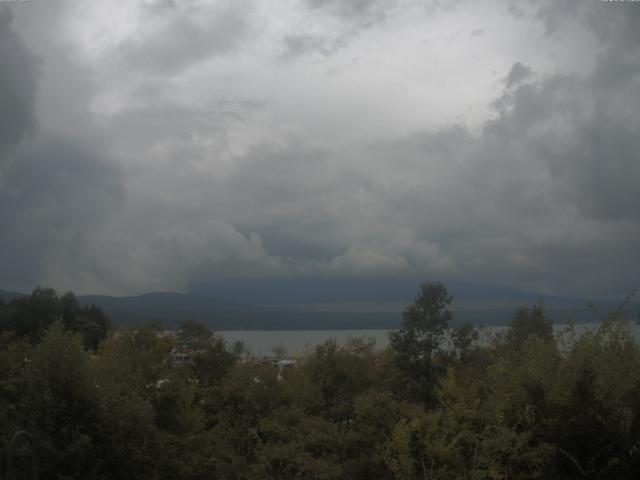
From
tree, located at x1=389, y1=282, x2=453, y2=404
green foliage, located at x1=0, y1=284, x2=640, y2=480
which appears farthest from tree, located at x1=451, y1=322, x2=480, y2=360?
green foliage, located at x1=0, y1=284, x2=640, y2=480

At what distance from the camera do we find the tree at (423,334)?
93.1 ft

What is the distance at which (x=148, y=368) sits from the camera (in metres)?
18.8

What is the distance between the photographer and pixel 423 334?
96.1 ft

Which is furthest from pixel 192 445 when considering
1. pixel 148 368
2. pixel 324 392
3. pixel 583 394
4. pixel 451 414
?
pixel 583 394

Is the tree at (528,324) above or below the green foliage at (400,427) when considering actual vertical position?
above

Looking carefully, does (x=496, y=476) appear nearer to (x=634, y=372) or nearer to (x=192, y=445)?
(x=634, y=372)

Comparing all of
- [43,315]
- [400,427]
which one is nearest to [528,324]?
[400,427]

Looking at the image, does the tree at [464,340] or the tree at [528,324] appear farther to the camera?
the tree at [464,340]

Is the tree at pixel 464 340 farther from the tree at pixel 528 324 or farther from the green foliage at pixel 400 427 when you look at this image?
the green foliage at pixel 400 427

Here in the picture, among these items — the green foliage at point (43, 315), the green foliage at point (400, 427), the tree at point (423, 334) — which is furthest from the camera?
the green foliage at point (43, 315)

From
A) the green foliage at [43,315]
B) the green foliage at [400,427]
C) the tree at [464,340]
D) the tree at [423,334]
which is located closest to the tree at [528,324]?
the tree at [464,340]

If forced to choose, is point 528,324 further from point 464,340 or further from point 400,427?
point 400,427

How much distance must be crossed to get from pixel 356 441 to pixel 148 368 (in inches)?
335

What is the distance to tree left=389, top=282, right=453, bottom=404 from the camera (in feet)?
93.1
